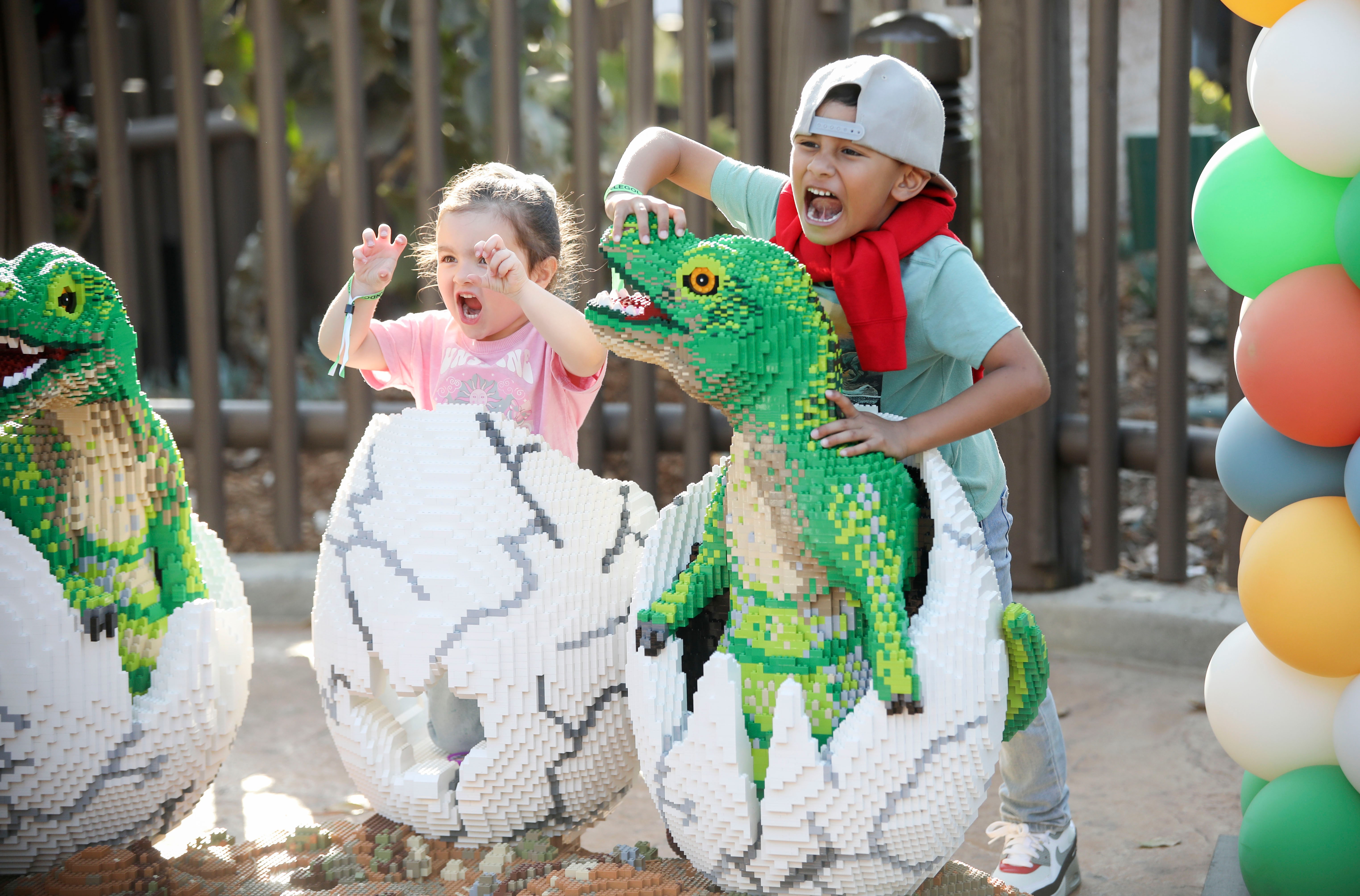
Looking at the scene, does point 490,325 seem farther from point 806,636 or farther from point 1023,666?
point 1023,666

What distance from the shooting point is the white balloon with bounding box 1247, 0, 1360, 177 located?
1955mm

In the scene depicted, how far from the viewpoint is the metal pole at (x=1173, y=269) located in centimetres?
369

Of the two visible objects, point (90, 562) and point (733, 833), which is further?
point (90, 562)

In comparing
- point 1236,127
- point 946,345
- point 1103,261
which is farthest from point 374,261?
point 1236,127

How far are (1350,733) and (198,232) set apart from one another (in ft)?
12.4

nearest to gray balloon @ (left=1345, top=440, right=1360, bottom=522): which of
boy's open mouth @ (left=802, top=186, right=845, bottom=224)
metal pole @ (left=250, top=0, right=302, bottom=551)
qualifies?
boy's open mouth @ (left=802, top=186, right=845, bottom=224)

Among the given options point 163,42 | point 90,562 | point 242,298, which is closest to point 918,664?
point 90,562

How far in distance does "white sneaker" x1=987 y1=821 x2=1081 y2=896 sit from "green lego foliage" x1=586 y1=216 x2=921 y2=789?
2.36 ft

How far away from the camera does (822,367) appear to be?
188cm

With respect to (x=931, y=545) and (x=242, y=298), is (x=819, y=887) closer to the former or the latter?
(x=931, y=545)

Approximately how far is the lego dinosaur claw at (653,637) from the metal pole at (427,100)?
255 cm

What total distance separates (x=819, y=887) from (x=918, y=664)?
1.24 feet

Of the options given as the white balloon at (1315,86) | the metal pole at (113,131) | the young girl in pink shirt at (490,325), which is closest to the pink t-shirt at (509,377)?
the young girl in pink shirt at (490,325)

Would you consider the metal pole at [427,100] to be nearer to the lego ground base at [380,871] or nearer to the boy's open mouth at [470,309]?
the boy's open mouth at [470,309]
